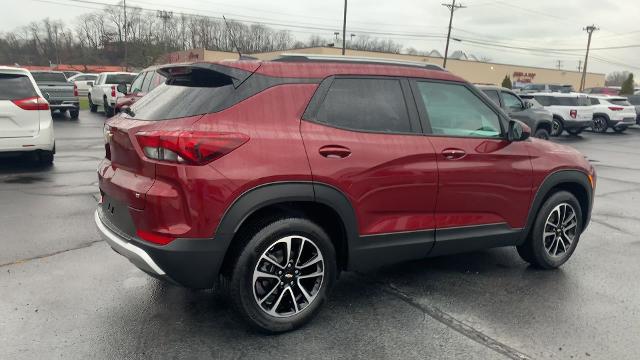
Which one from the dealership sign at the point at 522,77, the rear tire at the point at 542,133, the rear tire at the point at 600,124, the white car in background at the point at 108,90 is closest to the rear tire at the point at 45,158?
the white car in background at the point at 108,90

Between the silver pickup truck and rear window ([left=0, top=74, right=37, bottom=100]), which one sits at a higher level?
rear window ([left=0, top=74, right=37, bottom=100])

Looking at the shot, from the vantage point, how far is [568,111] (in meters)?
19.0

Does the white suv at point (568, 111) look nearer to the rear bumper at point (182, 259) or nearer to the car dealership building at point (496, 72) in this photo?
the rear bumper at point (182, 259)

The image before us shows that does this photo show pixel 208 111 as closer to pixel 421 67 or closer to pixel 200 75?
pixel 200 75

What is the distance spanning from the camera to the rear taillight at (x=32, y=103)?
7.92 m

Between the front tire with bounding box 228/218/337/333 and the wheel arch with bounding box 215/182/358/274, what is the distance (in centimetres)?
9

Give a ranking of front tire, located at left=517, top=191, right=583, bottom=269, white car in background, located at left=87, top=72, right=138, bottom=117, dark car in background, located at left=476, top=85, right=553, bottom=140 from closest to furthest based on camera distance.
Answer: front tire, located at left=517, top=191, right=583, bottom=269 < dark car in background, located at left=476, top=85, right=553, bottom=140 < white car in background, located at left=87, top=72, right=138, bottom=117

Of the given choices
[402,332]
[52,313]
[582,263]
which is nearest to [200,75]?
[52,313]

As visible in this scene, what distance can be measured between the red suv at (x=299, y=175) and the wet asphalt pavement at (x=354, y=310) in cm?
36

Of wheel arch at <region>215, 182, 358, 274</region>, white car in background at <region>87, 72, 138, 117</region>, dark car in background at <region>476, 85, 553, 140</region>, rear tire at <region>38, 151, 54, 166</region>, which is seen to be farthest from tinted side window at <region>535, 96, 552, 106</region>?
wheel arch at <region>215, 182, 358, 274</region>

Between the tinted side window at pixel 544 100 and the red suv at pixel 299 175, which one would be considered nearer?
the red suv at pixel 299 175

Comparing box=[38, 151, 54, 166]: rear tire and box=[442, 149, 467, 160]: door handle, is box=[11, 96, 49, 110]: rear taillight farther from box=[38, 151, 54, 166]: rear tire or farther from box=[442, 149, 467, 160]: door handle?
box=[442, 149, 467, 160]: door handle

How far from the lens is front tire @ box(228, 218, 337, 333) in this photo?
3.12m

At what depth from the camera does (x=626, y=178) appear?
34.0 ft
